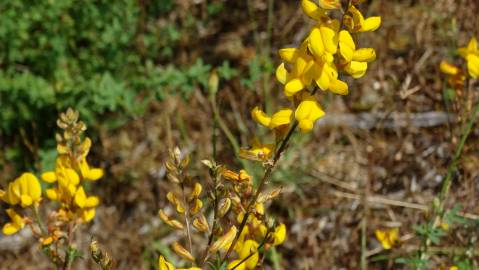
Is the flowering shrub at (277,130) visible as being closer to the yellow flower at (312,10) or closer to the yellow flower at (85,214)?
the yellow flower at (312,10)

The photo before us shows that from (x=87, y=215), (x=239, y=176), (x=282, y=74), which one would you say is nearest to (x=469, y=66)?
(x=282, y=74)

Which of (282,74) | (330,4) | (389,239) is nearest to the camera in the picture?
(330,4)

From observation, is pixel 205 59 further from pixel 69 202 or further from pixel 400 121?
pixel 69 202

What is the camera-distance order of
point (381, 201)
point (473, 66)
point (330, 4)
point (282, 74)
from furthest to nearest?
point (381, 201)
point (473, 66)
point (282, 74)
point (330, 4)

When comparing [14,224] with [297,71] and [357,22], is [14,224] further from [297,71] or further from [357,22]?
[357,22]

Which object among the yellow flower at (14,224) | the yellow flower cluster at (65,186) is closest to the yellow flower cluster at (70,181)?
the yellow flower cluster at (65,186)

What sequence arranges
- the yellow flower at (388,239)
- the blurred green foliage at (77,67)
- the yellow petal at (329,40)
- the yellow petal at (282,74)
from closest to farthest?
1. the yellow petal at (329,40)
2. the yellow petal at (282,74)
3. the yellow flower at (388,239)
4. the blurred green foliage at (77,67)

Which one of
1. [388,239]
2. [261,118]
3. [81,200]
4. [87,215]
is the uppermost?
[261,118]
